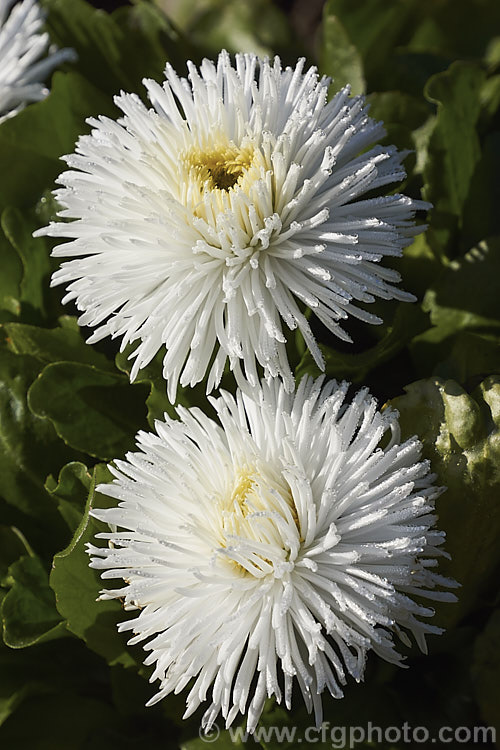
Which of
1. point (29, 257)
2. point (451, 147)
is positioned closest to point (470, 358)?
point (451, 147)

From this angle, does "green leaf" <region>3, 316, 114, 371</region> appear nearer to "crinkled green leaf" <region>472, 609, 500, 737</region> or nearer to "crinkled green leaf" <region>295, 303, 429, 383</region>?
"crinkled green leaf" <region>295, 303, 429, 383</region>

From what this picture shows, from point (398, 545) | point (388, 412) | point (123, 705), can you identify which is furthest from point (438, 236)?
point (123, 705)

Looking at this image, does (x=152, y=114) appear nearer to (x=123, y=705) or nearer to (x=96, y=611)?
(x=96, y=611)

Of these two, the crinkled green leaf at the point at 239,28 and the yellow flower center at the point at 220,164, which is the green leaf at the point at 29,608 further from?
the crinkled green leaf at the point at 239,28

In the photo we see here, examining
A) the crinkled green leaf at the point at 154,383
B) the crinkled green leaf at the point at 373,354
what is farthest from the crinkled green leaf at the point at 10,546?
the crinkled green leaf at the point at 373,354

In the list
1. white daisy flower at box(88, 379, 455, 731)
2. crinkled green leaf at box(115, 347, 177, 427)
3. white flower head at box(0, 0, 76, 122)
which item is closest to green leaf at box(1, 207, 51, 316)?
white flower head at box(0, 0, 76, 122)

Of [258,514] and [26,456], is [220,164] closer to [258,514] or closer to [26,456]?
[258,514]

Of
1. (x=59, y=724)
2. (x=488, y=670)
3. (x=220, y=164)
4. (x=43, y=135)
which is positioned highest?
(x=43, y=135)
